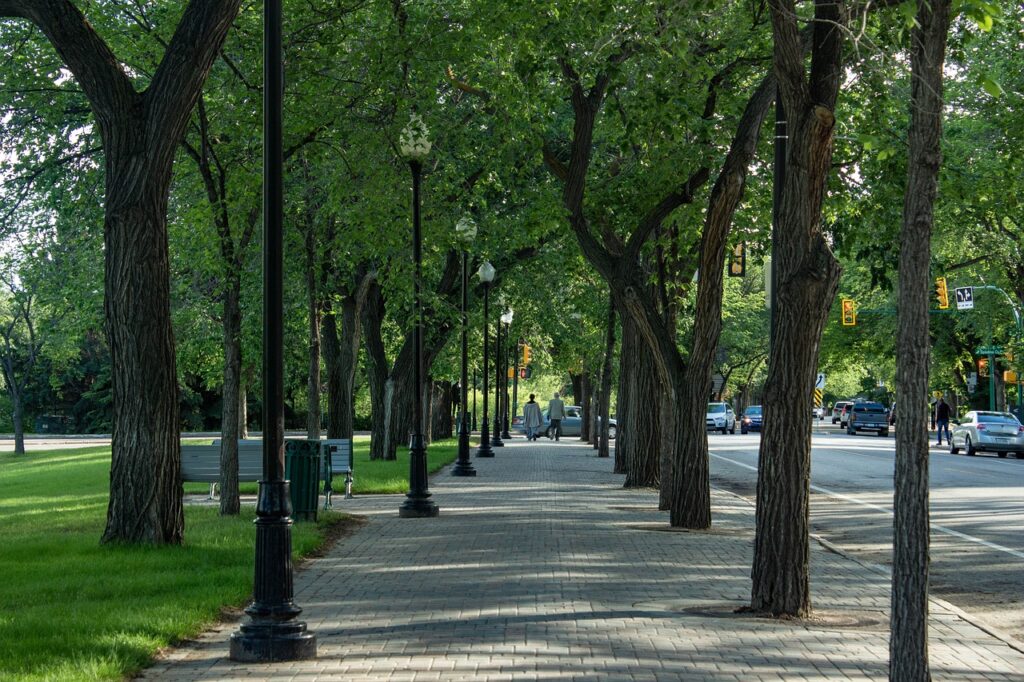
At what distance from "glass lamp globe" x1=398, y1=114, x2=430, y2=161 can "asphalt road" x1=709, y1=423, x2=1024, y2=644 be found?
23.4 feet

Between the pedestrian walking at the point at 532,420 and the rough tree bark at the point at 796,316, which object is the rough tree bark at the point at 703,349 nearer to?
the rough tree bark at the point at 796,316

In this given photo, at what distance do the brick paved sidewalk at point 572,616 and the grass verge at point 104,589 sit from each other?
0.33 meters

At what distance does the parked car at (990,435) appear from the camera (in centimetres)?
4700

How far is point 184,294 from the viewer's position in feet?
111

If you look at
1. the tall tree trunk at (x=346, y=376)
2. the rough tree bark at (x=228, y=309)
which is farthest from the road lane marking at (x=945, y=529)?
the tall tree trunk at (x=346, y=376)

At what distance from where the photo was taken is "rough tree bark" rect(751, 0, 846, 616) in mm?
9773

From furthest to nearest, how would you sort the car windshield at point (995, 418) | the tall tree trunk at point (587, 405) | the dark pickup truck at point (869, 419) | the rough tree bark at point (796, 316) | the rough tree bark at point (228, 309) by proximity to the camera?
the dark pickup truck at point (869, 419), the tall tree trunk at point (587, 405), the car windshield at point (995, 418), the rough tree bark at point (228, 309), the rough tree bark at point (796, 316)

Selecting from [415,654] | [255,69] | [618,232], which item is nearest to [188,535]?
[255,69]

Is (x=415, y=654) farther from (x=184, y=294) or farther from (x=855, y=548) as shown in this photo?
(x=184, y=294)

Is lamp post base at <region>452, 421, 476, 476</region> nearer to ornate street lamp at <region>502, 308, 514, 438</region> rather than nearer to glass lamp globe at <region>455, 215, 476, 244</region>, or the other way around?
glass lamp globe at <region>455, 215, 476, 244</region>

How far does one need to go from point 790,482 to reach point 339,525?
868 centimetres

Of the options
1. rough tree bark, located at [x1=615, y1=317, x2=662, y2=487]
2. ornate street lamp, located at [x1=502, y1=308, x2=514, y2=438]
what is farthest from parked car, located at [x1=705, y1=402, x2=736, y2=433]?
rough tree bark, located at [x1=615, y1=317, x2=662, y2=487]

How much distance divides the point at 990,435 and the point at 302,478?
117ft

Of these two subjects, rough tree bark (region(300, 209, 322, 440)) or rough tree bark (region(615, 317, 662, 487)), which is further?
rough tree bark (region(615, 317, 662, 487))
